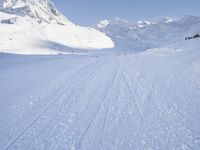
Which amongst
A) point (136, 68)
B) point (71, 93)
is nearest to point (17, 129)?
point (71, 93)

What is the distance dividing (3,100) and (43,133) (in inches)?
116

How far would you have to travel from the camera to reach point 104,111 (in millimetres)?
6902

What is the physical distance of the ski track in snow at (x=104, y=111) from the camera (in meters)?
5.46

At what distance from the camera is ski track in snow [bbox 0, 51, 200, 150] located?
215 inches

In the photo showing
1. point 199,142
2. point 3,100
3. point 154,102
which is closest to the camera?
point 199,142

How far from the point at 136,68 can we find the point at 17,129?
23.4 ft

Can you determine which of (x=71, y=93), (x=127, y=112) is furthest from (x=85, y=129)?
(x=71, y=93)

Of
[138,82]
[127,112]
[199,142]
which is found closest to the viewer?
[199,142]

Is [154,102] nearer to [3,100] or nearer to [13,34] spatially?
[3,100]

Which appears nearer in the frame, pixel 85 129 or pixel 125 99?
pixel 85 129

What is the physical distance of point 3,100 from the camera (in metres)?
8.31

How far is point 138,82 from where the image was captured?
9.56 meters

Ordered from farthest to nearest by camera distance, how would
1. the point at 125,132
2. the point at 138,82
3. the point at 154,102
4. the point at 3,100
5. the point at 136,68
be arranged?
the point at 136,68, the point at 138,82, the point at 3,100, the point at 154,102, the point at 125,132

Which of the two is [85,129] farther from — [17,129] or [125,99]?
[125,99]
